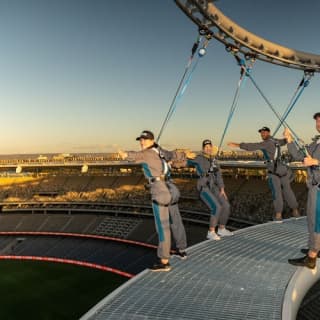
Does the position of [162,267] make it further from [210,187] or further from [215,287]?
[210,187]

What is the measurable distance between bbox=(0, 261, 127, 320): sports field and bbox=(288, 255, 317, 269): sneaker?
→ 14896mm

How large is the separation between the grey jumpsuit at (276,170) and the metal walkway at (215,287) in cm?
229

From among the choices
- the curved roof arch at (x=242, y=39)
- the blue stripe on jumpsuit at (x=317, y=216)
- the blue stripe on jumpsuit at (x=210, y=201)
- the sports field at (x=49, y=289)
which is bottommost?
the sports field at (x=49, y=289)

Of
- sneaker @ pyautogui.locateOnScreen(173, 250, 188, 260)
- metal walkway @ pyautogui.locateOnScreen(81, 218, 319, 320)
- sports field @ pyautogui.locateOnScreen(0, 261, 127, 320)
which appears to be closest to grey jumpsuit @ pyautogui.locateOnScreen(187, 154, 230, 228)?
metal walkway @ pyautogui.locateOnScreen(81, 218, 319, 320)

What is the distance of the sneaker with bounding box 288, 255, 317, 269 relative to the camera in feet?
21.1

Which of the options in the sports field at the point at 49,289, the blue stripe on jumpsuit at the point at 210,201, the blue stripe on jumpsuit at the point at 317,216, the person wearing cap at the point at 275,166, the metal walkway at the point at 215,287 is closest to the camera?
the metal walkway at the point at 215,287

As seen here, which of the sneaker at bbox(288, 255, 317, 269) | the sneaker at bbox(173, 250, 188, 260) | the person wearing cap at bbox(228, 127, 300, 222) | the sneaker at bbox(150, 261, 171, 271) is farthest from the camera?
the person wearing cap at bbox(228, 127, 300, 222)

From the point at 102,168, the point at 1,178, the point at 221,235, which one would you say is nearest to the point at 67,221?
the point at 102,168

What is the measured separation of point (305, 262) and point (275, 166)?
4.15m

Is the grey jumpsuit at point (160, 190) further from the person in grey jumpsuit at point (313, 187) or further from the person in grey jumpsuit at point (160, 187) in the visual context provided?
the person in grey jumpsuit at point (313, 187)

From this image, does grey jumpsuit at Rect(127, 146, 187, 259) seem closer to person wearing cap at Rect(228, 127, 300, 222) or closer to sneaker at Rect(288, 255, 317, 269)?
sneaker at Rect(288, 255, 317, 269)

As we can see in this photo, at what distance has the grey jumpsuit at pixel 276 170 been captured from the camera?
988 cm

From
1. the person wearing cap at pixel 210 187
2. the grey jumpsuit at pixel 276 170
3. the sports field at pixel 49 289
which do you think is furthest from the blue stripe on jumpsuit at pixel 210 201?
the sports field at pixel 49 289

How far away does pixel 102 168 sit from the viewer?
153ft
